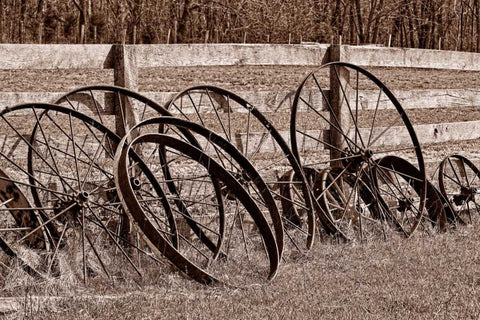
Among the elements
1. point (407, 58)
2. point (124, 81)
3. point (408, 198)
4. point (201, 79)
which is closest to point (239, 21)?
point (201, 79)

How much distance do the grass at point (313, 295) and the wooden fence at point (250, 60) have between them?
1911mm

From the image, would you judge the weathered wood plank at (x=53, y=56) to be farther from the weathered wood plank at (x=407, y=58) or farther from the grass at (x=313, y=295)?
the weathered wood plank at (x=407, y=58)

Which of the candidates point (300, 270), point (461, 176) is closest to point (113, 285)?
point (300, 270)

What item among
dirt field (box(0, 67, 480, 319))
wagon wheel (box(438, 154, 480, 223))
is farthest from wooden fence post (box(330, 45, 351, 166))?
dirt field (box(0, 67, 480, 319))

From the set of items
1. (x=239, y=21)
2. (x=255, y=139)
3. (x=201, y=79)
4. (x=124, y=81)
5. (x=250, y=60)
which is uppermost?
(x=239, y=21)

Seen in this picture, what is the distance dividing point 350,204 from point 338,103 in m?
0.96

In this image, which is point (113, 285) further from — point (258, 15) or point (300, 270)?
point (258, 15)

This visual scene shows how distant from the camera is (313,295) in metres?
4.80

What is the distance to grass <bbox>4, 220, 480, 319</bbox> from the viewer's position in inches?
169

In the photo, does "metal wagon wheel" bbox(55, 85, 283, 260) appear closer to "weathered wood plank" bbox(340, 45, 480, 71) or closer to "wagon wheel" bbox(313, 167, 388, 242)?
"wagon wheel" bbox(313, 167, 388, 242)

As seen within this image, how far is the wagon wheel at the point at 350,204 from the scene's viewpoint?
6738 millimetres

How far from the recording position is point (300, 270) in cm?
556

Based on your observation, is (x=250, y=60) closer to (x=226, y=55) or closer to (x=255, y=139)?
(x=226, y=55)

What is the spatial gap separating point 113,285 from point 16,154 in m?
1.77
